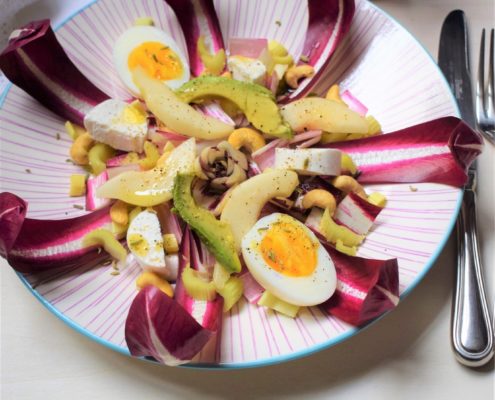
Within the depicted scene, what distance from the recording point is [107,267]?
4.50 feet

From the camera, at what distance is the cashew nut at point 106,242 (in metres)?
1.36

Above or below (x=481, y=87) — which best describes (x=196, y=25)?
above

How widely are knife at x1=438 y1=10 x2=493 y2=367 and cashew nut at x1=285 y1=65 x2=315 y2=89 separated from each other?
0.42m

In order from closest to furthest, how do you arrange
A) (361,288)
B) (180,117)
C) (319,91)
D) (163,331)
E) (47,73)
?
(163,331)
(361,288)
(180,117)
(47,73)
(319,91)

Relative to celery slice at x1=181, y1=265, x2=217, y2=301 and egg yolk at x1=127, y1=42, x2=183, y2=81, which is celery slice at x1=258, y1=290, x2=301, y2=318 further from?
egg yolk at x1=127, y1=42, x2=183, y2=81

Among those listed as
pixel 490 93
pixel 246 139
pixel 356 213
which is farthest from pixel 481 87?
pixel 246 139

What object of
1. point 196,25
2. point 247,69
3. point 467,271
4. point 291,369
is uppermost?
point 196,25

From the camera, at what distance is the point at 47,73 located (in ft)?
5.16

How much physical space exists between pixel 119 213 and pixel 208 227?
26 cm

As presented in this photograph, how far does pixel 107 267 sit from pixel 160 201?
21 cm

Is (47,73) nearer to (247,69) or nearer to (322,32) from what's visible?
(247,69)

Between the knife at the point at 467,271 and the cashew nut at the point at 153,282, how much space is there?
2.24 ft

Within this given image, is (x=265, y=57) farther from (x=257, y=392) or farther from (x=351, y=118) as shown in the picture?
(x=257, y=392)

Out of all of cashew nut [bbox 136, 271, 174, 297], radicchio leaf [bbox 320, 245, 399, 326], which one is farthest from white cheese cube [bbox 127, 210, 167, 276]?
radicchio leaf [bbox 320, 245, 399, 326]
